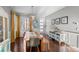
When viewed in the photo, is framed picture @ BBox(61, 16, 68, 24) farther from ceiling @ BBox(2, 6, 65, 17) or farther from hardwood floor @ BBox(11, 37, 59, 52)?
hardwood floor @ BBox(11, 37, 59, 52)

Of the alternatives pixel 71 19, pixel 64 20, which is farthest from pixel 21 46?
pixel 71 19

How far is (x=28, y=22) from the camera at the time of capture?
1.89 metres

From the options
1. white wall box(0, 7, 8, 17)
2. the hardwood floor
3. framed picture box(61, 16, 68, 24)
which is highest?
white wall box(0, 7, 8, 17)

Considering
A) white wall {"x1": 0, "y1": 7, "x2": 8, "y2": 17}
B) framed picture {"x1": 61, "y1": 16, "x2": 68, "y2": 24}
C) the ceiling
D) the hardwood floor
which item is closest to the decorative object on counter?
framed picture {"x1": 61, "y1": 16, "x2": 68, "y2": 24}

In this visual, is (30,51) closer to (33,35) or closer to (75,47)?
(33,35)

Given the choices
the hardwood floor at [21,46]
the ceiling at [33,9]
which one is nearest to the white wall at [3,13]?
the ceiling at [33,9]

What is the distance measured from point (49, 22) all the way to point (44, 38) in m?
0.30

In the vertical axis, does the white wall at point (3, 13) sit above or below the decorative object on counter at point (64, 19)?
above

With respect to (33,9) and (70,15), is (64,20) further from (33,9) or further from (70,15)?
(33,9)

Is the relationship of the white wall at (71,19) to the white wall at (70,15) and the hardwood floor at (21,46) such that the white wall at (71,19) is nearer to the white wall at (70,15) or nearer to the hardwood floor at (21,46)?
the white wall at (70,15)
